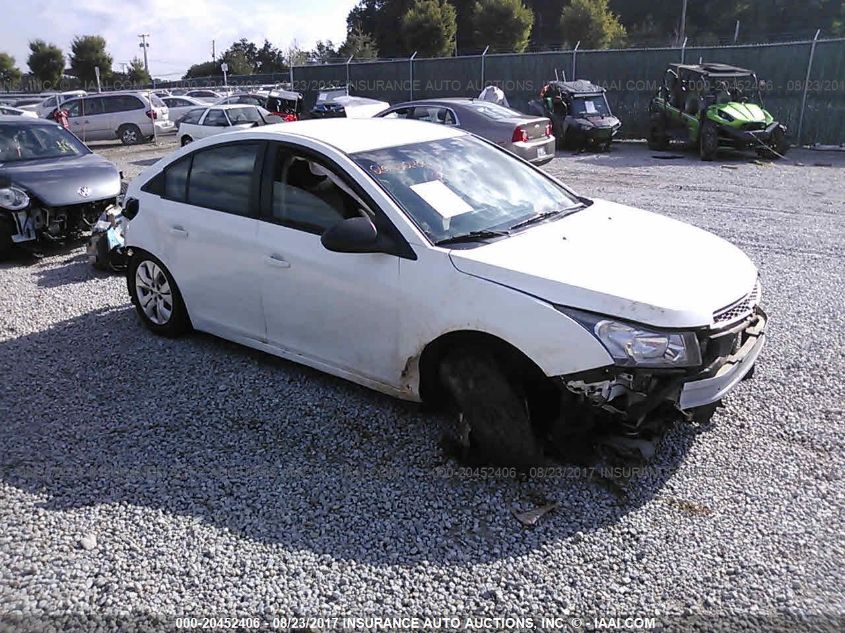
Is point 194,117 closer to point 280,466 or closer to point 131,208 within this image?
point 131,208

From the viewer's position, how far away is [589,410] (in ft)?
10.8

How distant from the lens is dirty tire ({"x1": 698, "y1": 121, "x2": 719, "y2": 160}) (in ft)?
51.4

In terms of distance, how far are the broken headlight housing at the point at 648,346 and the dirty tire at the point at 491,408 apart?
21.1 inches

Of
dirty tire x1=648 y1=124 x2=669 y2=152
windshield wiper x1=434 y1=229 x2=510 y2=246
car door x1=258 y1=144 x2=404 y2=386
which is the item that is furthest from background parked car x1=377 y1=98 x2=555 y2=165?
windshield wiper x1=434 y1=229 x2=510 y2=246

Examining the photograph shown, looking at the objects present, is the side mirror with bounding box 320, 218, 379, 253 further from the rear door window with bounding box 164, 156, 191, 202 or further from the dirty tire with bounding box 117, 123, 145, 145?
the dirty tire with bounding box 117, 123, 145, 145

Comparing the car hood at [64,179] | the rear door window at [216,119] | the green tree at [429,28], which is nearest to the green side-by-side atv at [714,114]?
the rear door window at [216,119]

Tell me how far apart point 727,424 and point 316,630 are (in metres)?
2.62

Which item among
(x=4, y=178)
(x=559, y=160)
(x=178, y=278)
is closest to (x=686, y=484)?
(x=178, y=278)

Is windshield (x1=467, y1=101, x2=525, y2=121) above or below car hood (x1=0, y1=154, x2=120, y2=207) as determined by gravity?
above

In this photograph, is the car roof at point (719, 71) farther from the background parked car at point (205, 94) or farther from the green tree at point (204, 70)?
the green tree at point (204, 70)

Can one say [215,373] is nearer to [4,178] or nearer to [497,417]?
[497,417]

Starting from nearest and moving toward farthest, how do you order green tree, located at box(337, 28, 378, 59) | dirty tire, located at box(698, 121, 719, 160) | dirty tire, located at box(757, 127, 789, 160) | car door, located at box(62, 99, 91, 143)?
1. dirty tire, located at box(698, 121, 719, 160)
2. dirty tire, located at box(757, 127, 789, 160)
3. car door, located at box(62, 99, 91, 143)
4. green tree, located at box(337, 28, 378, 59)

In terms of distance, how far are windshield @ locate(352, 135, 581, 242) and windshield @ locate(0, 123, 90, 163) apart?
6.83m

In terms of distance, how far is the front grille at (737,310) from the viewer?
129 inches
